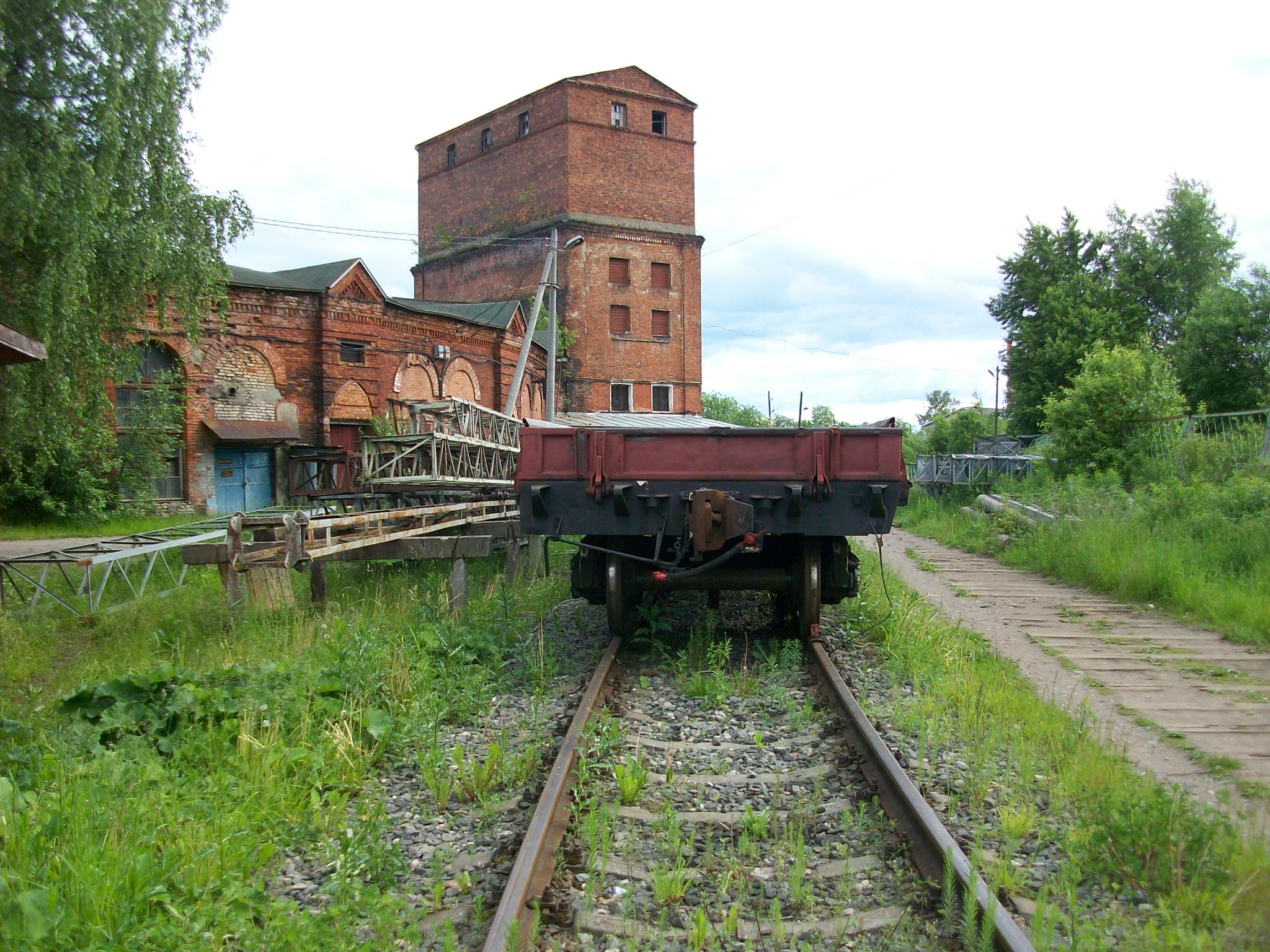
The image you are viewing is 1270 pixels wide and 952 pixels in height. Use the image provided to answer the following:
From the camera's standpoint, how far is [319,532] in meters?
8.22

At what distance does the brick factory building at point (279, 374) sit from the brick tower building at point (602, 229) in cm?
1075

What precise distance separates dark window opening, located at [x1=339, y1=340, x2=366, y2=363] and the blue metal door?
10.8 feet

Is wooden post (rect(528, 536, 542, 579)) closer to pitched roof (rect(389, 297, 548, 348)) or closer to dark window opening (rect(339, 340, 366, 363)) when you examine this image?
dark window opening (rect(339, 340, 366, 363))

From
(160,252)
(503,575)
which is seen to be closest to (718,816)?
(503,575)

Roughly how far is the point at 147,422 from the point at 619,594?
667 inches

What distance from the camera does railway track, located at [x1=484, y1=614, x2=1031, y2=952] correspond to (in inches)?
110

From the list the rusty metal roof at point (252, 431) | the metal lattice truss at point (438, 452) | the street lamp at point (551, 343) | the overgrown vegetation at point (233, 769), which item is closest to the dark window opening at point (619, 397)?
the street lamp at point (551, 343)

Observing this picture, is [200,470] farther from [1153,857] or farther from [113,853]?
[1153,857]

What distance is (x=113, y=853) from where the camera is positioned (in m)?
3.04

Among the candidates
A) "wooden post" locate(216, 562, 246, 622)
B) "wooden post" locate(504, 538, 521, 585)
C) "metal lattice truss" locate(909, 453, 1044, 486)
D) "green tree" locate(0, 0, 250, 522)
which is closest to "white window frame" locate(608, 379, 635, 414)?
"metal lattice truss" locate(909, 453, 1044, 486)

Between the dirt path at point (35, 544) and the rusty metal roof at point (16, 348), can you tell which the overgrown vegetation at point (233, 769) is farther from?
the dirt path at point (35, 544)

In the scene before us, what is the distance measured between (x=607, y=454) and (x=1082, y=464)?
12728 millimetres

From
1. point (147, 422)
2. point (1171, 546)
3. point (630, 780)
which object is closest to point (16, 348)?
point (630, 780)

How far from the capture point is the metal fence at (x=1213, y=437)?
1203 cm
